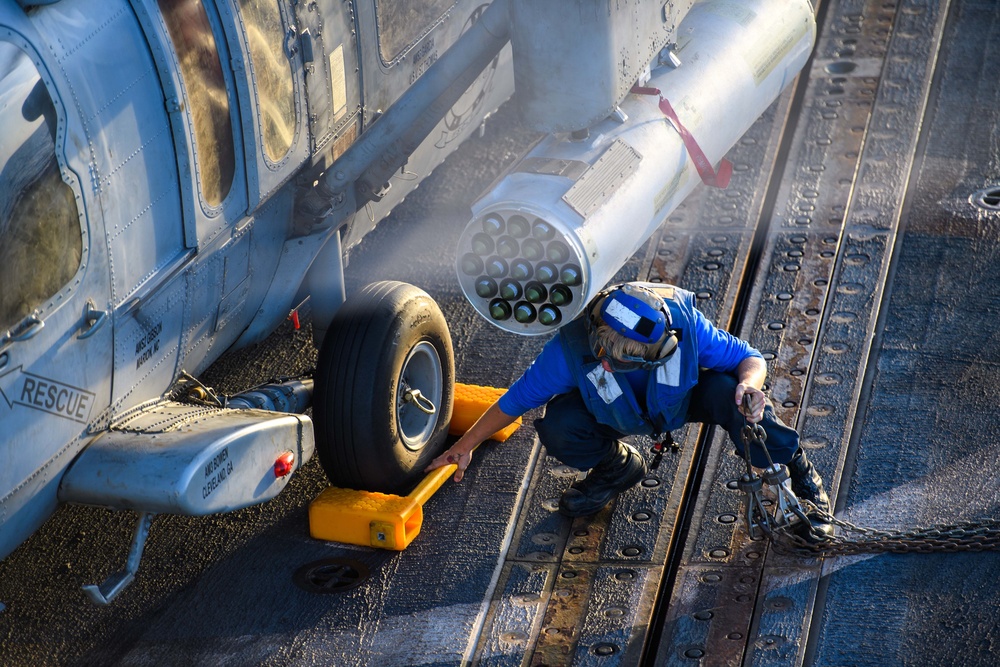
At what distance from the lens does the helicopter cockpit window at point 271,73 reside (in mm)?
4477

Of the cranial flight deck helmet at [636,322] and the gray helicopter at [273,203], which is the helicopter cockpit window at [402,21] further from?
the cranial flight deck helmet at [636,322]

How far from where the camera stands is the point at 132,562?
4.12 metres

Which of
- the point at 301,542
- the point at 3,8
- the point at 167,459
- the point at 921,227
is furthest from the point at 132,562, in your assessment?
the point at 921,227

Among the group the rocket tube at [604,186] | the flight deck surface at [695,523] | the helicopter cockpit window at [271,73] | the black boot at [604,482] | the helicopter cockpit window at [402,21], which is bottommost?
the flight deck surface at [695,523]

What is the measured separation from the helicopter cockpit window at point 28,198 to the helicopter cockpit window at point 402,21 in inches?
70.0

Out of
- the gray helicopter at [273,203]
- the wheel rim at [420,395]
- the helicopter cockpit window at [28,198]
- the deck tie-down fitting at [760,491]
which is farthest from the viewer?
the wheel rim at [420,395]

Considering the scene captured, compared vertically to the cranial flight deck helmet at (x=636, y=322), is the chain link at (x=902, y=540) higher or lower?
lower

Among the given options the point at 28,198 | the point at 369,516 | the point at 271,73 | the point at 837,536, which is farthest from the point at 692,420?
the point at 28,198

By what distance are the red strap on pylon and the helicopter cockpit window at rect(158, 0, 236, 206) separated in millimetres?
1858

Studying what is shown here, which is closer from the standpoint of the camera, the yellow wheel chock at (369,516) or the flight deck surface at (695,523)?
the flight deck surface at (695,523)

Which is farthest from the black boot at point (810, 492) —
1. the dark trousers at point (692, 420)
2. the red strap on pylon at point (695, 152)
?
the red strap on pylon at point (695, 152)

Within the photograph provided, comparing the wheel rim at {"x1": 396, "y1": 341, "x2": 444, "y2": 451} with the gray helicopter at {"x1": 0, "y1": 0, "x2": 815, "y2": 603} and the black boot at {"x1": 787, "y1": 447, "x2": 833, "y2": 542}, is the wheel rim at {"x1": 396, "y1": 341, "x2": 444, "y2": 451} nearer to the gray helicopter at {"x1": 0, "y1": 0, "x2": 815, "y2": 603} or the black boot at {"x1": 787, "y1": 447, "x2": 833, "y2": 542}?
the gray helicopter at {"x1": 0, "y1": 0, "x2": 815, "y2": 603}

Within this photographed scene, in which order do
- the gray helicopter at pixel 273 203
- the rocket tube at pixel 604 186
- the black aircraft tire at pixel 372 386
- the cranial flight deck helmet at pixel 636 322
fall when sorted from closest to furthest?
the gray helicopter at pixel 273 203 < the cranial flight deck helmet at pixel 636 322 < the rocket tube at pixel 604 186 < the black aircraft tire at pixel 372 386

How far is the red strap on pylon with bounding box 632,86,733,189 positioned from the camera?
5441 mm
